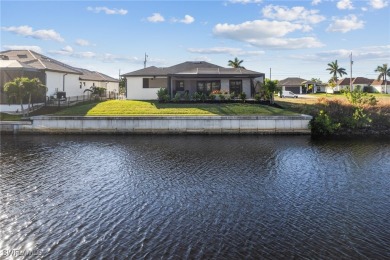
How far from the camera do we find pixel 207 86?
51.1 m

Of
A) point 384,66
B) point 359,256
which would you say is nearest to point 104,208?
point 359,256

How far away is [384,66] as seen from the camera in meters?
114

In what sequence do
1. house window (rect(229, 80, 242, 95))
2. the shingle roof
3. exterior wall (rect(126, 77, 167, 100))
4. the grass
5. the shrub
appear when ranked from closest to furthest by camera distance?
the shrub
the grass
the shingle roof
house window (rect(229, 80, 242, 95))
exterior wall (rect(126, 77, 167, 100))

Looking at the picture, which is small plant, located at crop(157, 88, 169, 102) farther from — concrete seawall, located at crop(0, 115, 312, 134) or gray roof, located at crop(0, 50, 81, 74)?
gray roof, located at crop(0, 50, 81, 74)

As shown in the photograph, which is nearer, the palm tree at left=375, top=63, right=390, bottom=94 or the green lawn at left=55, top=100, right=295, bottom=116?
the green lawn at left=55, top=100, right=295, bottom=116

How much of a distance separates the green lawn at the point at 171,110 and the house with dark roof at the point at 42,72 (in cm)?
615

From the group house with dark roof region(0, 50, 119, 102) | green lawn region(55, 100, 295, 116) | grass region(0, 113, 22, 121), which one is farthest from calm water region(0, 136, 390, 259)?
house with dark roof region(0, 50, 119, 102)

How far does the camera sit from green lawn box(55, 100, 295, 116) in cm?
4072

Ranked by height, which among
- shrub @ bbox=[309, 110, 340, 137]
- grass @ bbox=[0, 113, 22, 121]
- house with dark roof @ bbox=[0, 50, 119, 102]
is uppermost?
house with dark roof @ bbox=[0, 50, 119, 102]

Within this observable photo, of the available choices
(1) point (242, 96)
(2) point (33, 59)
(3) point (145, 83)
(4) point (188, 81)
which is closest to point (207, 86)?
(4) point (188, 81)

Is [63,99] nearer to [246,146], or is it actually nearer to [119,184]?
[246,146]

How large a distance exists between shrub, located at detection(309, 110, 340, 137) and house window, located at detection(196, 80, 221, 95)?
1635cm

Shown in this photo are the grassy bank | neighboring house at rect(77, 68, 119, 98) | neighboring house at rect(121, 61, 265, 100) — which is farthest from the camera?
neighboring house at rect(77, 68, 119, 98)

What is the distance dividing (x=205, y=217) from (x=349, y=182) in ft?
33.7
